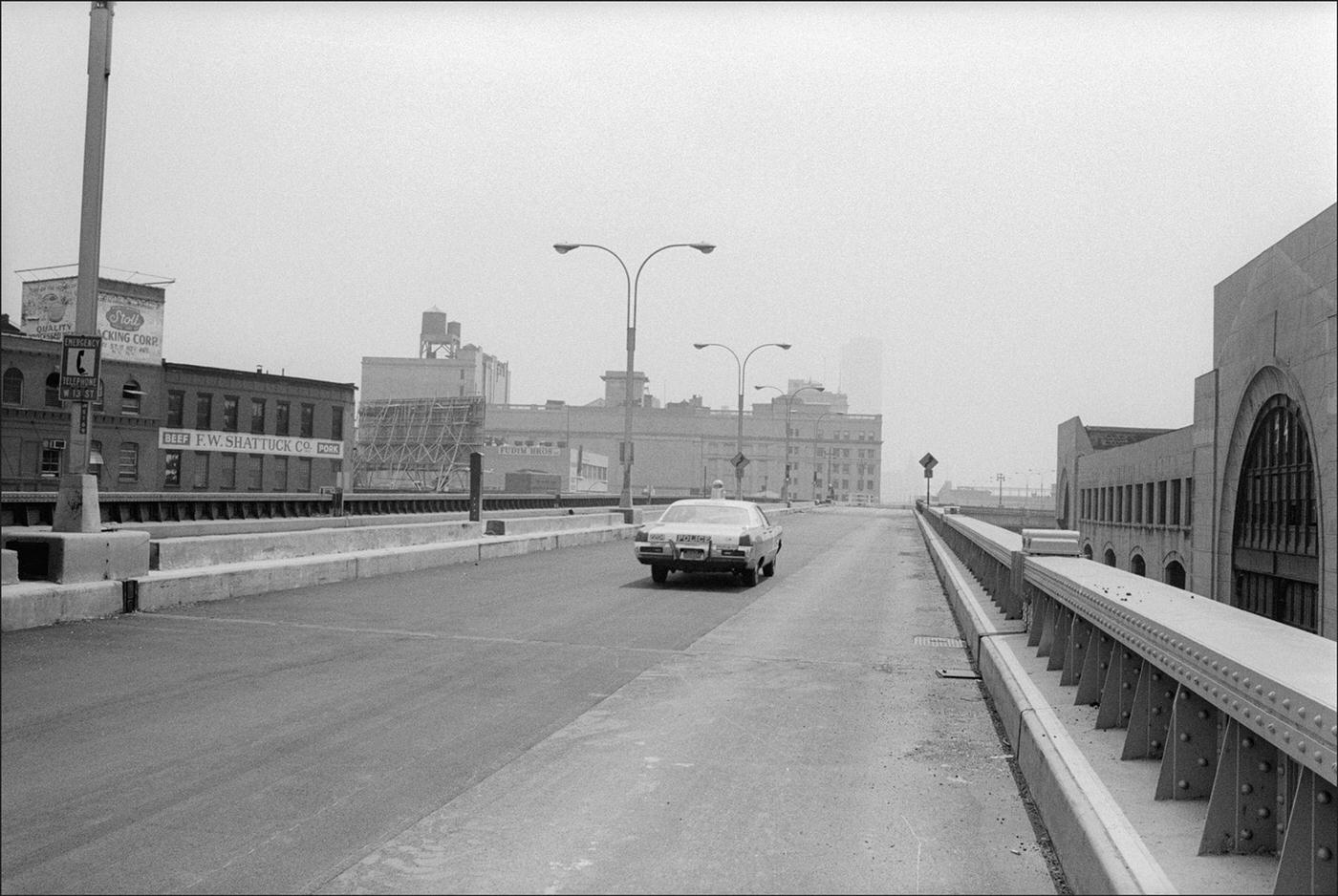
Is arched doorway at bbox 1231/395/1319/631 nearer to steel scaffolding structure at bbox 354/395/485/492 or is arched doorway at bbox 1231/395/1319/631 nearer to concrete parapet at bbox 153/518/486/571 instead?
concrete parapet at bbox 153/518/486/571

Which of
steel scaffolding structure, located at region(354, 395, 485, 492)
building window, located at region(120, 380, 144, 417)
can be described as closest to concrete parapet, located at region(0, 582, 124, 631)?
building window, located at region(120, 380, 144, 417)

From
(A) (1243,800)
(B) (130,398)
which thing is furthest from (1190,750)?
(B) (130,398)

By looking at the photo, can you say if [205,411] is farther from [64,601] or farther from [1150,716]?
[1150,716]

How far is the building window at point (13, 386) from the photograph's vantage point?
51237 millimetres

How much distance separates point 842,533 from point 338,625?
3301 cm

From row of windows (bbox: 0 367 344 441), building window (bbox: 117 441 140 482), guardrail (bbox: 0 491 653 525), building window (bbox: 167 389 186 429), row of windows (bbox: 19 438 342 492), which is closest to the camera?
guardrail (bbox: 0 491 653 525)

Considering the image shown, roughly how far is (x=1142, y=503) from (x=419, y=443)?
53.6 meters

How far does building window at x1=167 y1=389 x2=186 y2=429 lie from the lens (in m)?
60.9

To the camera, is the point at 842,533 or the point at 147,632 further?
the point at 842,533

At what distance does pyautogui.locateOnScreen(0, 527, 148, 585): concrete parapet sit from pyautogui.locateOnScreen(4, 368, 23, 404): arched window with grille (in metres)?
46.8

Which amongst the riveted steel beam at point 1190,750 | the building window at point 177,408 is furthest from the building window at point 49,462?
the riveted steel beam at point 1190,750

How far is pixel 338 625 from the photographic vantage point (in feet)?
37.3

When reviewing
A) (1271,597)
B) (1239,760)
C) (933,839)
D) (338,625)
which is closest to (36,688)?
(338,625)

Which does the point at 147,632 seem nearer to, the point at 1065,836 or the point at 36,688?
the point at 36,688
